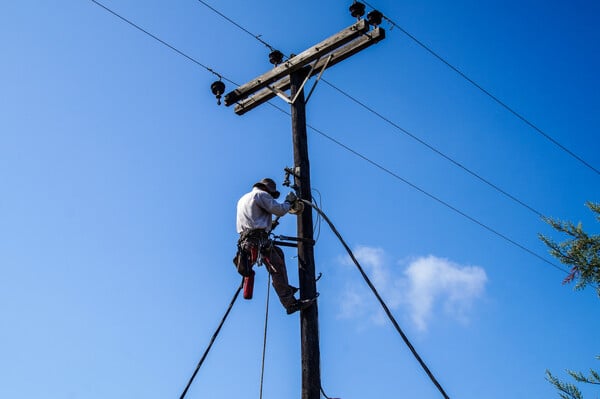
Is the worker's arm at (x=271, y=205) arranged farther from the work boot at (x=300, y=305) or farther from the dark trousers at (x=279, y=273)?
the work boot at (x=300, y=305)

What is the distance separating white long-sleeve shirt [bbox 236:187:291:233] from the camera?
22.9 feet

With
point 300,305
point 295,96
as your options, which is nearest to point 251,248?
point 300,305

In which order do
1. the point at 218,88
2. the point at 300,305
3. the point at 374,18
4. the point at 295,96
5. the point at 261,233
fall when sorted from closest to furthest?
the point at 300,305
the point at 261,233
the point at 374,18
the point at 295,96
the point at 218,88

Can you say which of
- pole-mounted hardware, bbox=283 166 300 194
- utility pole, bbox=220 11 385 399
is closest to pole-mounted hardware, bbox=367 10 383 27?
utility pole, bbox=220 11 385 399

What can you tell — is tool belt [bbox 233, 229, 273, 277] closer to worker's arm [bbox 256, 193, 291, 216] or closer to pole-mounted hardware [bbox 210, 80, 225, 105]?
worker's arm [bbox 256, 193, 291, 216]

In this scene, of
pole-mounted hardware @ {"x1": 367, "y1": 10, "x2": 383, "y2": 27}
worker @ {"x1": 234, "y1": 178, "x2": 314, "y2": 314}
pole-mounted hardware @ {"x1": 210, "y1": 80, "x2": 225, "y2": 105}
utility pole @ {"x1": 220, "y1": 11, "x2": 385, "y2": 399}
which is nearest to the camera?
utility pole @ {"x1": 220, "y1": 11, "x2": 385, "y2": 399}

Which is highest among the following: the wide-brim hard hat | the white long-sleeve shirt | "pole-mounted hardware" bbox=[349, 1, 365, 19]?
"pole-mounted hardware" bbox=[349, 1, 365, 19]

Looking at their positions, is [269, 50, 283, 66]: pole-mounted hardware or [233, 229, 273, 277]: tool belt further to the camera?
[269, 50, 283, 66]: pole-mounted hardware

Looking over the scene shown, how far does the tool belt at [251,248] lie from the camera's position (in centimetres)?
698

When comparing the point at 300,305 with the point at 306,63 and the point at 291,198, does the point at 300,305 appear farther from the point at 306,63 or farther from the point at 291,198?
the point at 306,63

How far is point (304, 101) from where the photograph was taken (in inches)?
306

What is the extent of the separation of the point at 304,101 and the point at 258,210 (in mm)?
1556

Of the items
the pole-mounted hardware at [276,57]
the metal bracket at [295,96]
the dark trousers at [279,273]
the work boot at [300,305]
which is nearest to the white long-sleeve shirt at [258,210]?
the dark trousers at [279,273]

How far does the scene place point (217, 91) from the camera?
340 inches
